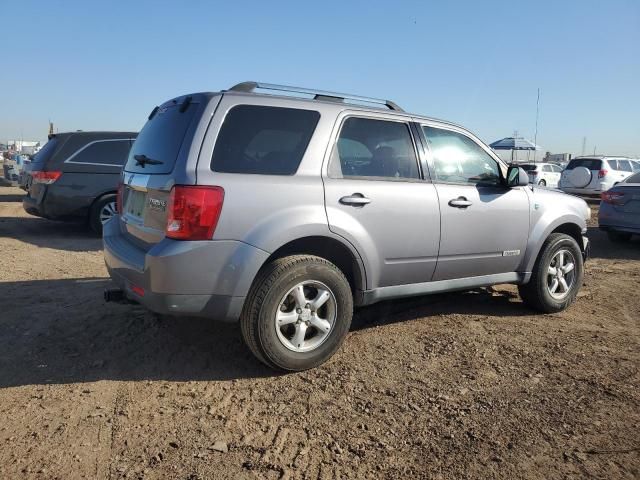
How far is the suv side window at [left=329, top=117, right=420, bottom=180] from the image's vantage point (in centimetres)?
384

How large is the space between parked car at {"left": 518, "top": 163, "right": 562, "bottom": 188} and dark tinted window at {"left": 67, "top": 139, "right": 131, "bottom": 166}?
18563mm

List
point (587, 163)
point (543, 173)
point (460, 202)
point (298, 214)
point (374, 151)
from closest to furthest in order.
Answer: point (298, 214)
point (374, 151)
point (460, 202)
point (587, 163)
point (543, 173)

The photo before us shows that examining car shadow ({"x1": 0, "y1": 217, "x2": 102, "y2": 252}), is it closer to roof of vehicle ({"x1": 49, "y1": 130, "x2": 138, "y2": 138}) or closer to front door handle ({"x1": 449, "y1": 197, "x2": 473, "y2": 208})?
roof of vehicle ({"x1": 49, "y1": 130, "x2": 138, "y2": 138})

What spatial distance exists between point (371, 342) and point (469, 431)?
1.38 m

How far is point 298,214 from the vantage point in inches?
137

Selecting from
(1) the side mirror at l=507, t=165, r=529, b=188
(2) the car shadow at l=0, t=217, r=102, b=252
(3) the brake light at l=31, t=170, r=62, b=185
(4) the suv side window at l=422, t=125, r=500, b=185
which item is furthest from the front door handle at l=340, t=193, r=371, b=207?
(3) the brake light at l=31, t=170, r=62, b=185

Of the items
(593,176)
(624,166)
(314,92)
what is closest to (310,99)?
(314,92)

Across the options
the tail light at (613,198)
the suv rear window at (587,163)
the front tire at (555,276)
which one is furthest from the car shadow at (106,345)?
the suv rear window at (587,163)

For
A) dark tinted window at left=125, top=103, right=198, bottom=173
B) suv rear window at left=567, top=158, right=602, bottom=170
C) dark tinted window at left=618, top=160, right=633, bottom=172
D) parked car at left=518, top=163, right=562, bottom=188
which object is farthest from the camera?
parked car at left=518, top=163, right=562, bottom=188

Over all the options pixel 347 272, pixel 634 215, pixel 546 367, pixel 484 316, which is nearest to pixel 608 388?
pixel 546 367

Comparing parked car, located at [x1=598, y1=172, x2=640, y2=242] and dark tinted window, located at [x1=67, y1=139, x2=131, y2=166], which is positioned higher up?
dark tinted window, located at [x1=67, y1=139, x2=131, y2=166]

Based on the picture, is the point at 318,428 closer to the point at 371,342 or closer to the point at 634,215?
the point at 371,342

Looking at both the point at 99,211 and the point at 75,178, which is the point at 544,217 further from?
the point at 75,178

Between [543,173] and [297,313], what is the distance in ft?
76.3
